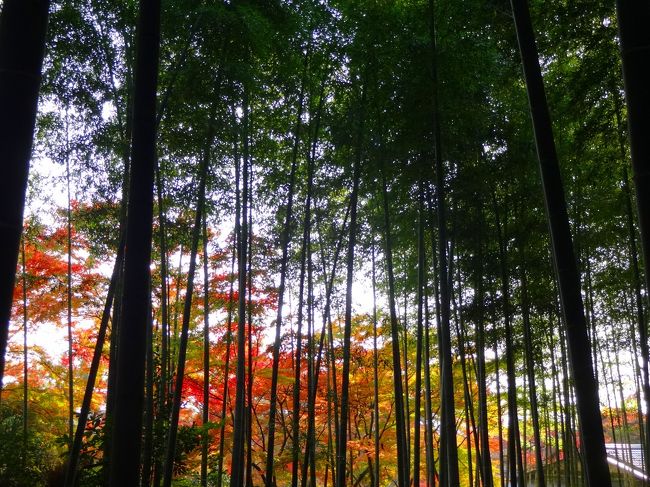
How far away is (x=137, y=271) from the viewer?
1.83 m

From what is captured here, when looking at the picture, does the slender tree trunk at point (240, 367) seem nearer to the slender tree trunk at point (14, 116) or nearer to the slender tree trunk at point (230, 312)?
the slender tree trunk at point (230, 312)

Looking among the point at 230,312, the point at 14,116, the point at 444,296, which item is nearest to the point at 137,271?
the point at 14,116

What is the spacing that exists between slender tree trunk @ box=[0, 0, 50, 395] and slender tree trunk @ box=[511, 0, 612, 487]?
201 centimetres

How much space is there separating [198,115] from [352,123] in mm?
1794

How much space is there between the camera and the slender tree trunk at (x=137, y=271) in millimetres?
1729

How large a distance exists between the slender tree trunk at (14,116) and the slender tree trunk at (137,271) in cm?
60

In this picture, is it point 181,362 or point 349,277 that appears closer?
point 181,362

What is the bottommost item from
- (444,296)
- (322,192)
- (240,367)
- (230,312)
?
(240,367)

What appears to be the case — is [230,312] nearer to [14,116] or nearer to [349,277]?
[349,277]

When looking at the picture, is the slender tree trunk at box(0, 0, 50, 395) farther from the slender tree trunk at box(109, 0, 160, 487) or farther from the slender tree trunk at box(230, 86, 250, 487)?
the slender tree trunk at box(230, 86, 250, 487)

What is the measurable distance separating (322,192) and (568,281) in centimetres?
498

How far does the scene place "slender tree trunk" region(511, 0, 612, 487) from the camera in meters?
2.07

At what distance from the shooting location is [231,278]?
8125mm

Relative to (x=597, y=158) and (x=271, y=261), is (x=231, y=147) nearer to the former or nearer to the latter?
(x=271, y=261)
